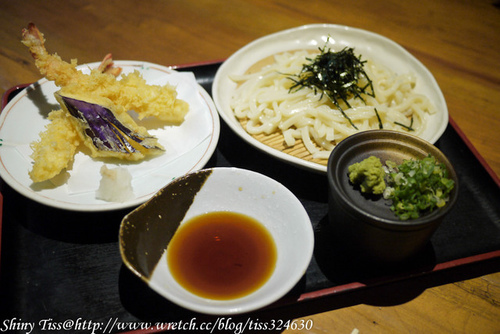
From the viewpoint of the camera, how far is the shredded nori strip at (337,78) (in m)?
2.55

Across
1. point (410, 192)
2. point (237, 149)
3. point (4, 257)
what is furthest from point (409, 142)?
point (4, 257)

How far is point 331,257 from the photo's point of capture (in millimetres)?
1894

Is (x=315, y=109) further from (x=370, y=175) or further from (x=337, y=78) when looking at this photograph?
(x=370, y=175)

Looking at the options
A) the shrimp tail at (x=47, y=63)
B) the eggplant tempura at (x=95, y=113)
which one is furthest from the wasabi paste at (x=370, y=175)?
the shrimp tail at (x=47, y=63)

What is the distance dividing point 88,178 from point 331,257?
1340mm

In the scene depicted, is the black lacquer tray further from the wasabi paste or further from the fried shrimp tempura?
the wasabi paste

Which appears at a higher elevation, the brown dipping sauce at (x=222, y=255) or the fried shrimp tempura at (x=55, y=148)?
the fried shrimp tempura at (x=55, y=148)

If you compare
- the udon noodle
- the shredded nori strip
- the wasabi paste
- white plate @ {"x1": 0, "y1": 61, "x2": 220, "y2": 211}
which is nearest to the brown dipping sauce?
white plate @ {"x1": 0, "y1": 61, "x2": 220, "y2": 211}

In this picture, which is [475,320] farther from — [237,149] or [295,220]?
[237,149]

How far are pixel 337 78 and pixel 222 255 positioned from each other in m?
1.44

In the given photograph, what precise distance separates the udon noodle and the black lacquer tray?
0.35 meters

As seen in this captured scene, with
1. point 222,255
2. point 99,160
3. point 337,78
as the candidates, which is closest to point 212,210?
point 222,255

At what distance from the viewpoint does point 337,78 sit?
8.39 ft

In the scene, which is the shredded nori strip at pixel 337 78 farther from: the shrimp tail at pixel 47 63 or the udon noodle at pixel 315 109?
the shrimp tail at pixel 47 63
